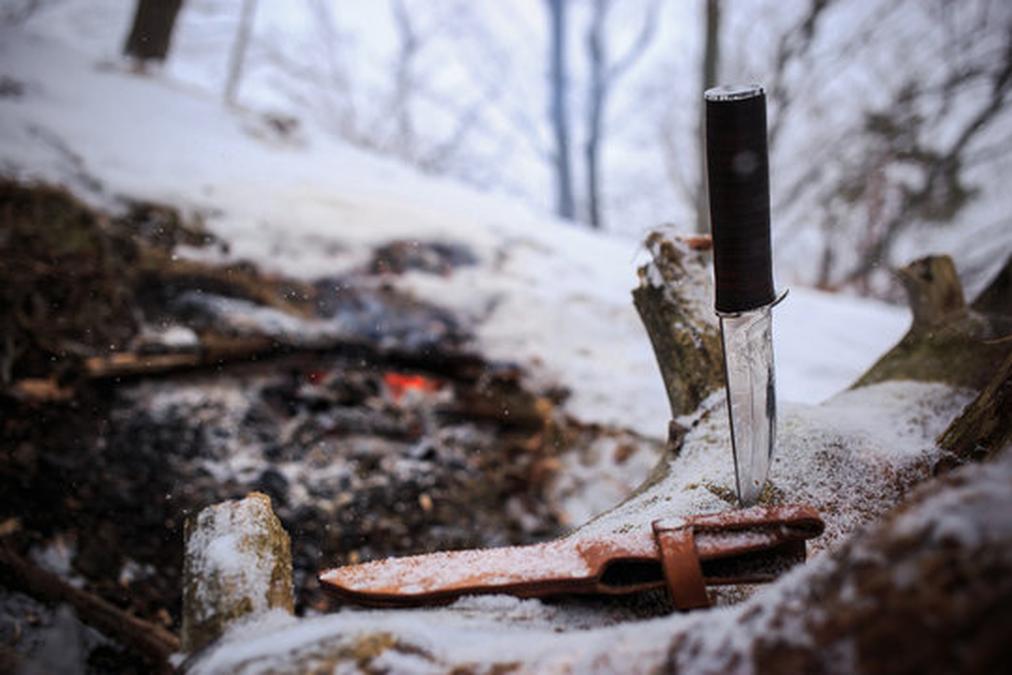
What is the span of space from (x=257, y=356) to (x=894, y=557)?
8.76 feet

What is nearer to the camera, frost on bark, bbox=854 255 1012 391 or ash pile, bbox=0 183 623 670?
frost on bark, bbox=854 255 1012 391

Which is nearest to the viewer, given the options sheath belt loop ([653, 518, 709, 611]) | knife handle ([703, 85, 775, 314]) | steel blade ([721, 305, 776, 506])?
sheath belt loop ([653, 518, 709, 611])

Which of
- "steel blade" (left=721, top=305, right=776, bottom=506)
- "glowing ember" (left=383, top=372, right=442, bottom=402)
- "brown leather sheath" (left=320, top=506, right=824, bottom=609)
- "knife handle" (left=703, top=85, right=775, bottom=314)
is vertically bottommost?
"glowing ember" (left=383, top=372, right=442, bottom=402)

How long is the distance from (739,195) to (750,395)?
0.36m

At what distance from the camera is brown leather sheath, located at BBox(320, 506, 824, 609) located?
2.31 ft

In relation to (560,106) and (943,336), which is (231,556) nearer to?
(943,336)

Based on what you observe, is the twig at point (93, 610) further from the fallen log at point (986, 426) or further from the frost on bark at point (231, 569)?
the fallen log at point (986, 426)

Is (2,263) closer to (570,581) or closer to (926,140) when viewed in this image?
(570,581)

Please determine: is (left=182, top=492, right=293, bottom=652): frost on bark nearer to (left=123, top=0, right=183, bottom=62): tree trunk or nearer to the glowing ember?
the glowing ember

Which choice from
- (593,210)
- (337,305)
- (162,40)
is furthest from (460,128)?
(337,305)

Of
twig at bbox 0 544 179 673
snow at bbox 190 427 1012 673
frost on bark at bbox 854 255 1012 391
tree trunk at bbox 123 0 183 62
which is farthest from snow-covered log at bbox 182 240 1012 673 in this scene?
tree trunk at bbox 123 0 183 62

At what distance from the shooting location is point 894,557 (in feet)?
1.42

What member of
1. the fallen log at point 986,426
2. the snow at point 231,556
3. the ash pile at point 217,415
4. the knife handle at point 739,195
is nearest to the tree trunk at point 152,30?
the ash pile at point 217,415

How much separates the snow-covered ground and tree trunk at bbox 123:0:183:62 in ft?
2.80
